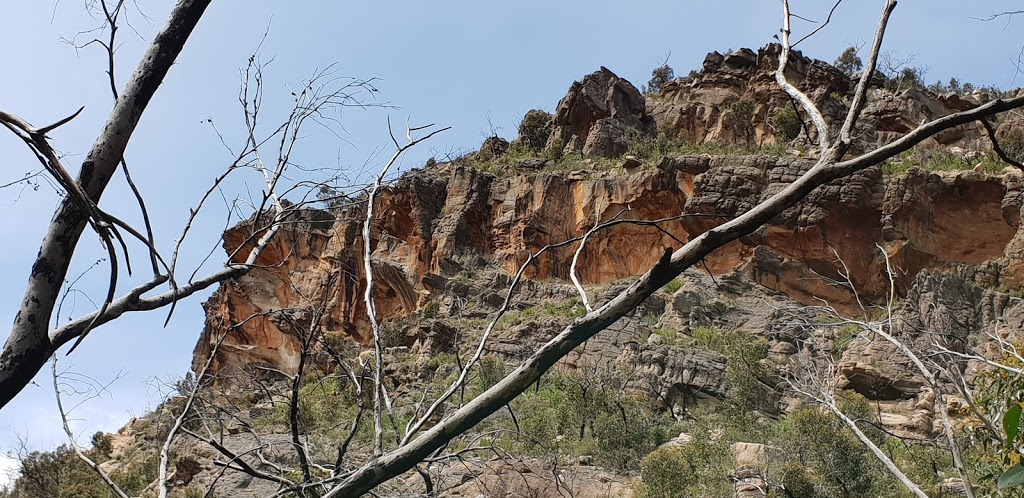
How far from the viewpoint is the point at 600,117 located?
32750mm

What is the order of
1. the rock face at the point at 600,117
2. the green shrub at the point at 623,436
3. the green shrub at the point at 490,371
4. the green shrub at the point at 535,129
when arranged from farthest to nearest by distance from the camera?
the green shrub at the point at 535,129 < the rock face at the point at 600,117 < the green shrub at the point at 490,371 < the green shrub at the point at 623,436

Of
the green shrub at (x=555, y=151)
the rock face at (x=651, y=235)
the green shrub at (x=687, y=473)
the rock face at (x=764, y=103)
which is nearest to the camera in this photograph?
the green shrub at (x=687, y=473)

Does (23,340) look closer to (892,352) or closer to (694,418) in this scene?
(694,418)

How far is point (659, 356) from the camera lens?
1942 cm

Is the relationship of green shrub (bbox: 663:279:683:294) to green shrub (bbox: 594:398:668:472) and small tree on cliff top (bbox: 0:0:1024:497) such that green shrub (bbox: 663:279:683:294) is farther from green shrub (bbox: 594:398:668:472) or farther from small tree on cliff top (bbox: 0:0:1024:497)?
small tree on cliff top (bbox: 0:0:1024:497)

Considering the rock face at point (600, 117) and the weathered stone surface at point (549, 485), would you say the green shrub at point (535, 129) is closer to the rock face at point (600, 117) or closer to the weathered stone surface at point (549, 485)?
the rock face at point (600, 117)

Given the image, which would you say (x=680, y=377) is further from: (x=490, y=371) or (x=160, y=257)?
(x=160, y=257)

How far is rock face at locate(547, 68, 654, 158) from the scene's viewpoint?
3155 cm

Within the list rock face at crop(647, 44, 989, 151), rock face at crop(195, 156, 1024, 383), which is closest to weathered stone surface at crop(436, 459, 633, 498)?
rock face at crop(195, 156, 1024, 383)

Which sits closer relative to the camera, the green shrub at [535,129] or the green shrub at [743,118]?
the green shrub at [743,118]

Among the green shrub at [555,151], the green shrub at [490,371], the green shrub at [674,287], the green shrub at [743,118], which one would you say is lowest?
the green shrub at [490,371]

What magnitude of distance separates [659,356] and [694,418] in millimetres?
2024

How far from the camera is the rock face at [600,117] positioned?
31.5 meters

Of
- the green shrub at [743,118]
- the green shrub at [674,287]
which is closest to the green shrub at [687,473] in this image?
the green shrub at [674,287]
